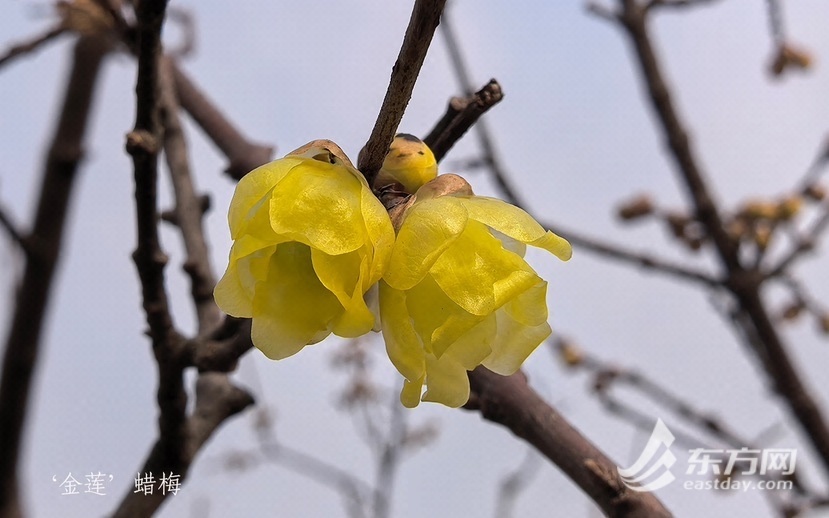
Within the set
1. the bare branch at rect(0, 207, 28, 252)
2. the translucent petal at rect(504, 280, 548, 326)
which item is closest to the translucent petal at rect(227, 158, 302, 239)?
the translucent petal at rect(504, 280, 548, 326)

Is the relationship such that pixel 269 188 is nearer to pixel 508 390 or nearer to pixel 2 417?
pixel 508 390

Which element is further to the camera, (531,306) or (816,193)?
(816,193)

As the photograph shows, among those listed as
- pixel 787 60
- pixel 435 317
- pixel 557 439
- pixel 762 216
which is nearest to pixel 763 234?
pixel 762 216

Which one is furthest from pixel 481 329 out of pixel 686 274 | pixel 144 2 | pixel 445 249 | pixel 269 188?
pixel 686 274

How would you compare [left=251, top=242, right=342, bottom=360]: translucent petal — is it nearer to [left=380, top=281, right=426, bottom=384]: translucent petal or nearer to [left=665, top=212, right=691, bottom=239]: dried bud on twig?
[left=380, top=281, right=426, bottom=384]: translucent petal

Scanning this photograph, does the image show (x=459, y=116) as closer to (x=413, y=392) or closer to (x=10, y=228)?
(x=413, y=392)

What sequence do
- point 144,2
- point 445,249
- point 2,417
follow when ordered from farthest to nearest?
point 2,417 → point 144,2 → point 445,249

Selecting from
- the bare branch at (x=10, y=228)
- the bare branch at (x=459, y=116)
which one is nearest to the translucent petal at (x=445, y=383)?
the bare branch at (x=459, y=116)
